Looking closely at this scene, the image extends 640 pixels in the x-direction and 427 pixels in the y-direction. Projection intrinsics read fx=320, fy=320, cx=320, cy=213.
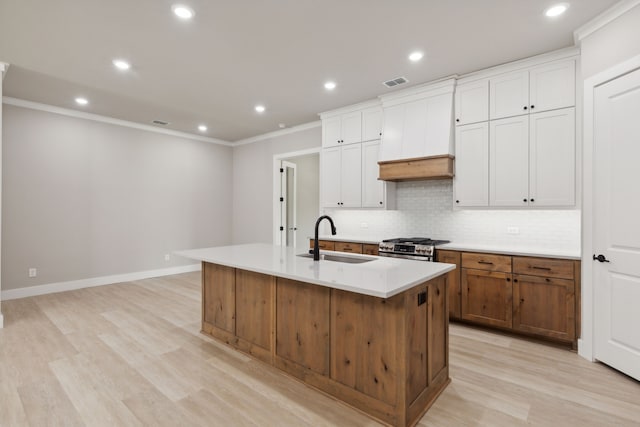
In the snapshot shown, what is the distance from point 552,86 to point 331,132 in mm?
2887

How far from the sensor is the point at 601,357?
8.76 feet

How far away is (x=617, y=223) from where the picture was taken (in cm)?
255

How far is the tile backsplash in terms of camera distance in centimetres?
348

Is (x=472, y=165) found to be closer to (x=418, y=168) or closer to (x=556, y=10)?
(x=418, y=168)

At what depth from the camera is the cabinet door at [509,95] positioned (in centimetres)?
339

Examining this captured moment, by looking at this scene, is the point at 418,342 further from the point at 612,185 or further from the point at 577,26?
the point at 577,26

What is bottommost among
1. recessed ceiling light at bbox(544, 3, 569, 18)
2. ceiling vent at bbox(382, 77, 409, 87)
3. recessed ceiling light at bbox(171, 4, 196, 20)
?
recessed ceiling light at bbox(171, 4, 196, 20)

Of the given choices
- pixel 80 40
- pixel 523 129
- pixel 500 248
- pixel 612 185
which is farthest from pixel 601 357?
pixel 80 40

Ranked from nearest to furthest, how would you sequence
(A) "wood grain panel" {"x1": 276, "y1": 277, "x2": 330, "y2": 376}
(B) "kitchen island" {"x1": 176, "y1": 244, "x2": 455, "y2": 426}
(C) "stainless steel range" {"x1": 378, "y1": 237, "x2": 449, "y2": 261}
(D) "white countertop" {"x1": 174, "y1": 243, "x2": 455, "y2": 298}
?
(D) "white countertop" {"x1": 174, "y1": 243, "x2": 455, "y2": 298}
(B) "kitchen island" {"x1": 176, "y1": 244, "x2": 455, "y2": 426}
(A) "wood grain panel" {"x1": 276, "y1": 277, "x2": 330, "y2": 376}
(C) "stainless steel range" {"x1": 378, "y1": 237, "x2": 449, "y2": 261}

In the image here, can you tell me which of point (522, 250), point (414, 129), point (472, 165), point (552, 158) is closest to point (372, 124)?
point (414, 129)

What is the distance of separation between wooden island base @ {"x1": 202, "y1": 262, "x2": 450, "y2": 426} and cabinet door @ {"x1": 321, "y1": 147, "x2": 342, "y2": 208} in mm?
2504

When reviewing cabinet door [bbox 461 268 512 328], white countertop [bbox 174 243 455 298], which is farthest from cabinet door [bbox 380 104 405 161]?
white countertop [bbox 174 243 455 298]

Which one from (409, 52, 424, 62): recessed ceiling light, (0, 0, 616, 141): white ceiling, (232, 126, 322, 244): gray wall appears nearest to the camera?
(0, 0, 616, 141): white ceiling

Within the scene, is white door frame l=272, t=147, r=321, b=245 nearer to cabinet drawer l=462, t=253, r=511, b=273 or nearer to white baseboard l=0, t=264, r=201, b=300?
white baseboard l=0, t=264, r=201, b=300
